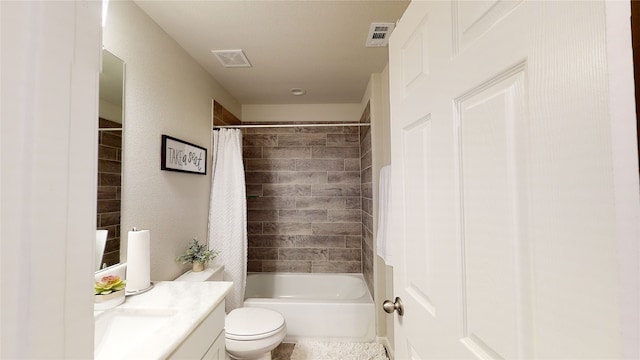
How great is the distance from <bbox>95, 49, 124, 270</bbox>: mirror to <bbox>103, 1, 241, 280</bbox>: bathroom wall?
0.14 feet

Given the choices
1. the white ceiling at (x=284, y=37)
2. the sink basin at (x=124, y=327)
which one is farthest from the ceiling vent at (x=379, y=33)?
the sink basin at (x=124, y=327)

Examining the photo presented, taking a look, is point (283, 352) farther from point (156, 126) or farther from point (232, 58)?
point (232, 58)

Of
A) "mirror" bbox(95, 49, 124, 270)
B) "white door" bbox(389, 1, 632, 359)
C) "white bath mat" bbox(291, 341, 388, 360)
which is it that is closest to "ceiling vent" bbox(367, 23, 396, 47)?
"white door" bbox(389, 1, 632, 359)

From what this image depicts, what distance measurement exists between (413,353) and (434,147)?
66cm

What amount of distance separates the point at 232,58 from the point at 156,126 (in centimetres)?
85

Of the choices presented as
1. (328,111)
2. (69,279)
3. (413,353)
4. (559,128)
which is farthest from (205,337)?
(328,111)

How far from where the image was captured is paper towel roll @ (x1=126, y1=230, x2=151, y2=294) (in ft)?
4.75

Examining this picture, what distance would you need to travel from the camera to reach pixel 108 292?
124 cm

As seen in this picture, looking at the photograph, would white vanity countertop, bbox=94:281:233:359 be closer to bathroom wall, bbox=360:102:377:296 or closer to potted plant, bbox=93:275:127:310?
potted plant, bbox=93:275:127:310

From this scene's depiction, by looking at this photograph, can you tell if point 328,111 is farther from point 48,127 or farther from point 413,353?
point 48,127

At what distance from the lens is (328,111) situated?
350 cm

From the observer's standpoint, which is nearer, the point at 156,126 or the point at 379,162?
the point at 156,126

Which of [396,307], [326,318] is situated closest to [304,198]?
[326,318]

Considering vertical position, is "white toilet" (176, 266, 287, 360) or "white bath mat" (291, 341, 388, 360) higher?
"white toilet" (176, 266, 287, 360)
